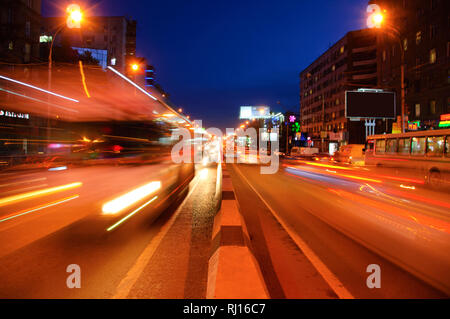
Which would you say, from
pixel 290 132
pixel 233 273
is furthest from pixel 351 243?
pixel 290 132

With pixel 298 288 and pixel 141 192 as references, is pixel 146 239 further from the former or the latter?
pixel 141 192

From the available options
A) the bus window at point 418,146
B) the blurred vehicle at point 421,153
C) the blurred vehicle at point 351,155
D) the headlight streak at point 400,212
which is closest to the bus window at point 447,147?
the blurred vehicle at point 421,153

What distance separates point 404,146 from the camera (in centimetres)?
1850

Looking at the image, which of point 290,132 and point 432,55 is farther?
point 290,132

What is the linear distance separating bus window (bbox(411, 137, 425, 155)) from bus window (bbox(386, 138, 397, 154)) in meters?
1.94

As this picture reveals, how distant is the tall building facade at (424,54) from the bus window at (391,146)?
17.3 meters

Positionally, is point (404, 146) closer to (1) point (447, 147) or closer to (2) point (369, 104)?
(1) point (447, 147)

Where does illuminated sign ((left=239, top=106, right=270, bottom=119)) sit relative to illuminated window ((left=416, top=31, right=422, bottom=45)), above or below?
below

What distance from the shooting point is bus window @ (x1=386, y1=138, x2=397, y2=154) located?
19.7m

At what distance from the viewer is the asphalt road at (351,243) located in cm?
416

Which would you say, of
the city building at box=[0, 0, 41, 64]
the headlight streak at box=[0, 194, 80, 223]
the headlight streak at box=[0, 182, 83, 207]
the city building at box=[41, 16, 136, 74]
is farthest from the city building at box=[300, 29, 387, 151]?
the headlight streak at box=[0, 194, 80, 223]

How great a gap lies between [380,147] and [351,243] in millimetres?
17517

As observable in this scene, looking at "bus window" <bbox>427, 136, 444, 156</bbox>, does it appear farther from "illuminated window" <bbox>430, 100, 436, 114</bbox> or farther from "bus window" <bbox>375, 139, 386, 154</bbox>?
"illuminated window" <bbox>430, 100, 436, 114</bbox>

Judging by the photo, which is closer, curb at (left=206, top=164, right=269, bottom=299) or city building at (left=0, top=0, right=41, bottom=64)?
curb at (left=206, top=164, right=269, bottom=299)
